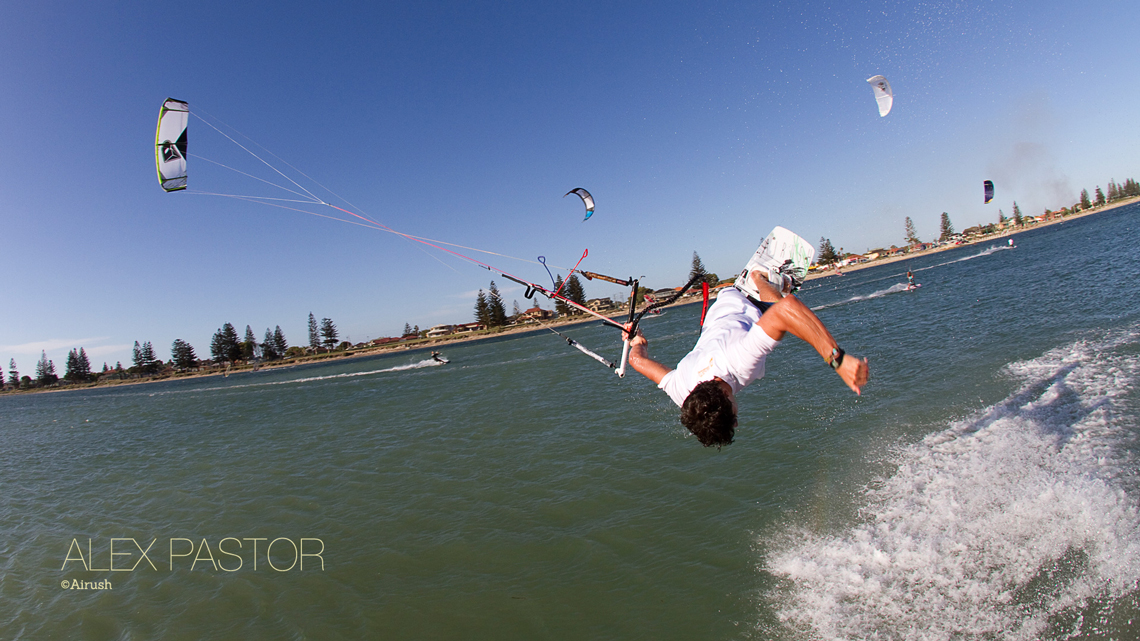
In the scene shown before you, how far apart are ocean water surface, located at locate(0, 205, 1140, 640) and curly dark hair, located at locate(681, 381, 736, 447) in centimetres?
311

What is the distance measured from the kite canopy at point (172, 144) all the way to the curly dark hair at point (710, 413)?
434 inches

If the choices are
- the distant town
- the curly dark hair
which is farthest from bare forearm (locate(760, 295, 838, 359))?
the distant town

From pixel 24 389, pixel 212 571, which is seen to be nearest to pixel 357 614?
pixel 212 571

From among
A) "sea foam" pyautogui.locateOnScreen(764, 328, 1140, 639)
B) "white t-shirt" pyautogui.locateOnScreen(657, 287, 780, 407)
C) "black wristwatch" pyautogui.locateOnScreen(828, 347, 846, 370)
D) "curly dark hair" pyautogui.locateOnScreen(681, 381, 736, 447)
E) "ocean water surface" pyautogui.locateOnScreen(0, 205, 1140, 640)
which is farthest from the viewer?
"ocean water surface" pyautogui.locateOnScreen(0, 205, 1140, 640)

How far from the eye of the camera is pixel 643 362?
456cm

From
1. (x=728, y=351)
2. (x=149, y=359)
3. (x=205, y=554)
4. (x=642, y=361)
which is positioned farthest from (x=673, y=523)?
(x=149, y=359)

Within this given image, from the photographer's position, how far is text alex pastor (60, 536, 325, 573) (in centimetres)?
872

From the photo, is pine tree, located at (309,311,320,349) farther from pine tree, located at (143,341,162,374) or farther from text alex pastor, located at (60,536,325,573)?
text alex pastor, located at (60,536,325,573)

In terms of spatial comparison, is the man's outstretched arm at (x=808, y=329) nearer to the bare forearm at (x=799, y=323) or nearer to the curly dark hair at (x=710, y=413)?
the bare forearm at (x=799, y=323)

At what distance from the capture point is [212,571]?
864 cm

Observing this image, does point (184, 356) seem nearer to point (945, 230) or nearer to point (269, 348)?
point (269, 348)

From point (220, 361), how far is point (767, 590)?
550ft

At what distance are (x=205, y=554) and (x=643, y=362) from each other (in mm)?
10209

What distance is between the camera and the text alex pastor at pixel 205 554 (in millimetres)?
8719
